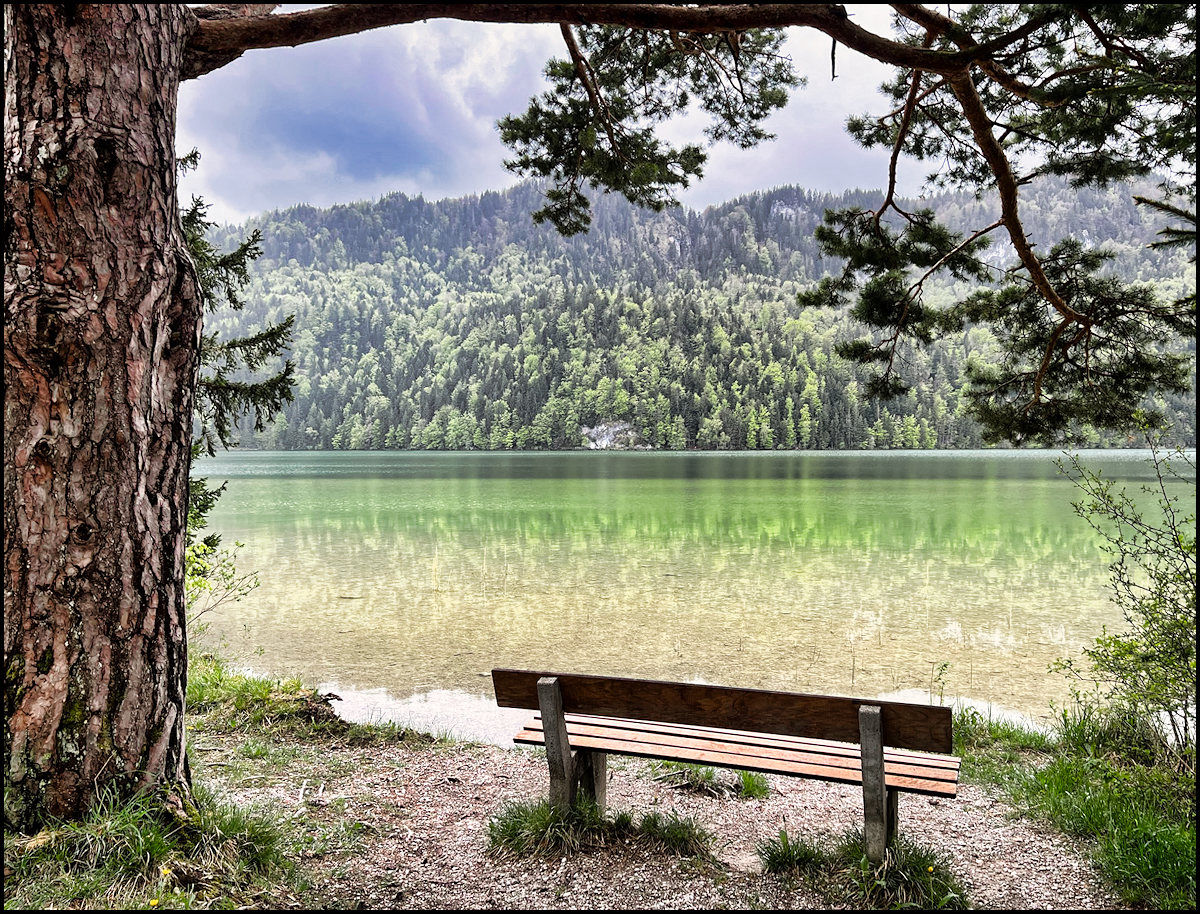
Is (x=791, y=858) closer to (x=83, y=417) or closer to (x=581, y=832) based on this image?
(x=581, y=832)

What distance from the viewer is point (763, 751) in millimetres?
3354

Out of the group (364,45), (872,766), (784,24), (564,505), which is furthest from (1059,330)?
(564,505)

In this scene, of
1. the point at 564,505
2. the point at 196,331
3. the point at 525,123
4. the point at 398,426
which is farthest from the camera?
the point at 398,426

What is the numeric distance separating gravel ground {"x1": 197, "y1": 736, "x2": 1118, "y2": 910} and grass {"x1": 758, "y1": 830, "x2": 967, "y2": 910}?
0.10 m

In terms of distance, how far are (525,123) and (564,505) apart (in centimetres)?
2313

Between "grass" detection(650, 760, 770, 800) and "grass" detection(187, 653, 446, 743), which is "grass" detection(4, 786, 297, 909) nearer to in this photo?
"grass" detection(187, 653, 446, 743)

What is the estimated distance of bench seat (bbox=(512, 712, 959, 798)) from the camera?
3.13 m

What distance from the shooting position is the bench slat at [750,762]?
308 centimetres

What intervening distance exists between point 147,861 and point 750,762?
2.36 metres

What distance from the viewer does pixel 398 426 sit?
419ft

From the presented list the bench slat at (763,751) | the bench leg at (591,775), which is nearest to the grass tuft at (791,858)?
the bench slat at (763,751)

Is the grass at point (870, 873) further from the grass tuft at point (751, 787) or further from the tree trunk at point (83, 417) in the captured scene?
the tree trunk at point (83, 417)

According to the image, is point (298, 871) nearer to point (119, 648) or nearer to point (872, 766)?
point (119, 648)

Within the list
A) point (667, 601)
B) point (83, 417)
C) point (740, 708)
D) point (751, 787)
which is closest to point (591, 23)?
point (83, 417)
